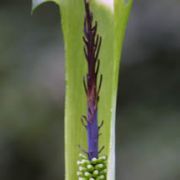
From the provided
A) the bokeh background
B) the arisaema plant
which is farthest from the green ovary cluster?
the bokeh background

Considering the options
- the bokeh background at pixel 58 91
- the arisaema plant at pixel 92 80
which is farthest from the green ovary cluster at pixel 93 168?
the bokeh background at pixel 58 91

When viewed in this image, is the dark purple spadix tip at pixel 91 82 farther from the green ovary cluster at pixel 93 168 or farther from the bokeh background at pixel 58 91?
the bokeh background at pixel 58 91

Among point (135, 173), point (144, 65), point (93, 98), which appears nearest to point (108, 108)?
point (93, 98)

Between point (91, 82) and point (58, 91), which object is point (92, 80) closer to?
point (91, 82)

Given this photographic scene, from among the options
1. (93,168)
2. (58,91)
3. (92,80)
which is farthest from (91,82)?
(58,91)

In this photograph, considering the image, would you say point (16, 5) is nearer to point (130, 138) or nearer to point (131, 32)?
point (131, 32)
